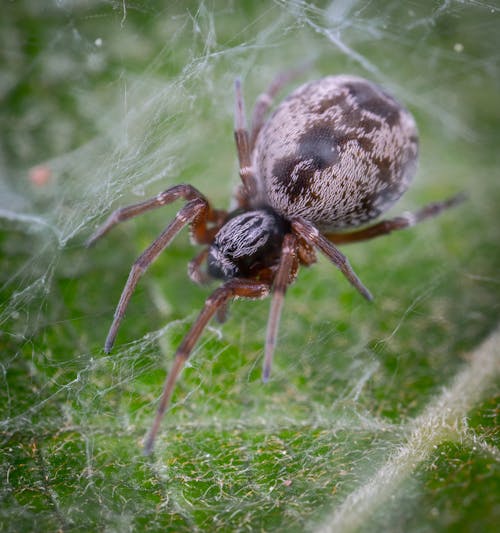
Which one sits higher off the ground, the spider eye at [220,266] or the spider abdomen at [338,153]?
the spider abdomen at [338,153]

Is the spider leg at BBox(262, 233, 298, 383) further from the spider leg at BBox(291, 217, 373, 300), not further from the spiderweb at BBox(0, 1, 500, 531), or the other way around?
the spiderweb at BBox(0, 1, 500, 531)

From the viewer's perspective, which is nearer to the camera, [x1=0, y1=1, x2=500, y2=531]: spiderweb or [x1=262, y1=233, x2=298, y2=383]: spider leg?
[x1=0, y1=1, x2=500, y2=531]: spiderweb

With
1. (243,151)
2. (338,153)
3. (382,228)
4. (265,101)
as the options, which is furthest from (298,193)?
(265,101)

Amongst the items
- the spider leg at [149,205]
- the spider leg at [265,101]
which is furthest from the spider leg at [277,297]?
the spider leg at [265,101]

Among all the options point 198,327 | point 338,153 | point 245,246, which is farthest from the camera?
point 245,246

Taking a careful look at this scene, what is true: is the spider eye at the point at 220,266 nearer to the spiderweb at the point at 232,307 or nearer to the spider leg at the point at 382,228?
the spiderweb at the point at 232,307

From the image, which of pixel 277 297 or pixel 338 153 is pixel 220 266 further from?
pixel 338 153

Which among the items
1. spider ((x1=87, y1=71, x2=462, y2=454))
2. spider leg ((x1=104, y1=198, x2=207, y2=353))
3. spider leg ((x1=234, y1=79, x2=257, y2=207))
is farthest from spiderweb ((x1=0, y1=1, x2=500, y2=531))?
spider leg ((x1=234, y1=79, x2=257, y2=207))
